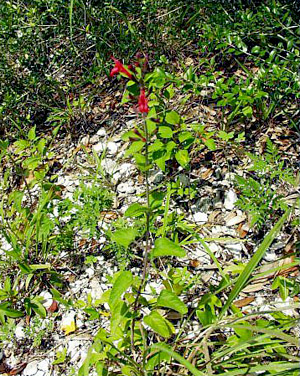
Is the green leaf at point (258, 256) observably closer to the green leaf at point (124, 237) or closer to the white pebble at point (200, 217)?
the green leaf at point (124, 237)

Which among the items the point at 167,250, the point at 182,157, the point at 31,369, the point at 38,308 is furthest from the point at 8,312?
the point at 182,157

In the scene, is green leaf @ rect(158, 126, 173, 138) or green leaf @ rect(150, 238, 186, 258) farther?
green leaf @ rect(158, 126, 173, 138)

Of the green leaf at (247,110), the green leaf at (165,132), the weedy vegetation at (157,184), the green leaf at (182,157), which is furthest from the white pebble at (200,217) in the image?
the green leaf at (247,110)

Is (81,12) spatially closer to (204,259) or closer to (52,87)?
(52,87)

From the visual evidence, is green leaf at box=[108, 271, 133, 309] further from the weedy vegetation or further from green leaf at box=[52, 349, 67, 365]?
green leaf at box=[52, 349, 67, 365]

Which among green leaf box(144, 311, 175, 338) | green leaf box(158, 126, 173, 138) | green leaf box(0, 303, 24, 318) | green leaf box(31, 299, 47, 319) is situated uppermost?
green leaf box(158, 126, 173, 138)

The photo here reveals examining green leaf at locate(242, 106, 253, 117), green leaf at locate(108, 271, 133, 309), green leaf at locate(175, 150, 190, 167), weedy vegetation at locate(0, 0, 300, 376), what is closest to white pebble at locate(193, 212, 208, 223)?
→ weedy vegetation at locate(0, 0, 300, 376)

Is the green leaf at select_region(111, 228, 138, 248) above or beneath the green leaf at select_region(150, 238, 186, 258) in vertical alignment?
above

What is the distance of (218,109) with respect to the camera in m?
2.59

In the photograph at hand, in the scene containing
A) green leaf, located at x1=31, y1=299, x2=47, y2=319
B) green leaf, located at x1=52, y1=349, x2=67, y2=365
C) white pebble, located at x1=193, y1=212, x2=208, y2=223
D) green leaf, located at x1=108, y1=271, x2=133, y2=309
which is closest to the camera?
green leaf, located at x1=108, y1=271, x2=133, y2=309

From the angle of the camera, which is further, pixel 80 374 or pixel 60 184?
pixel 60 184

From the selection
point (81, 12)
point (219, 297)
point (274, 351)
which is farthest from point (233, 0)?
point (274, 351)

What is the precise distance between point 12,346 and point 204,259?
1064mm

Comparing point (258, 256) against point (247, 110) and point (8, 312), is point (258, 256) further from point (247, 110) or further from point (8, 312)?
point (8, 312)
